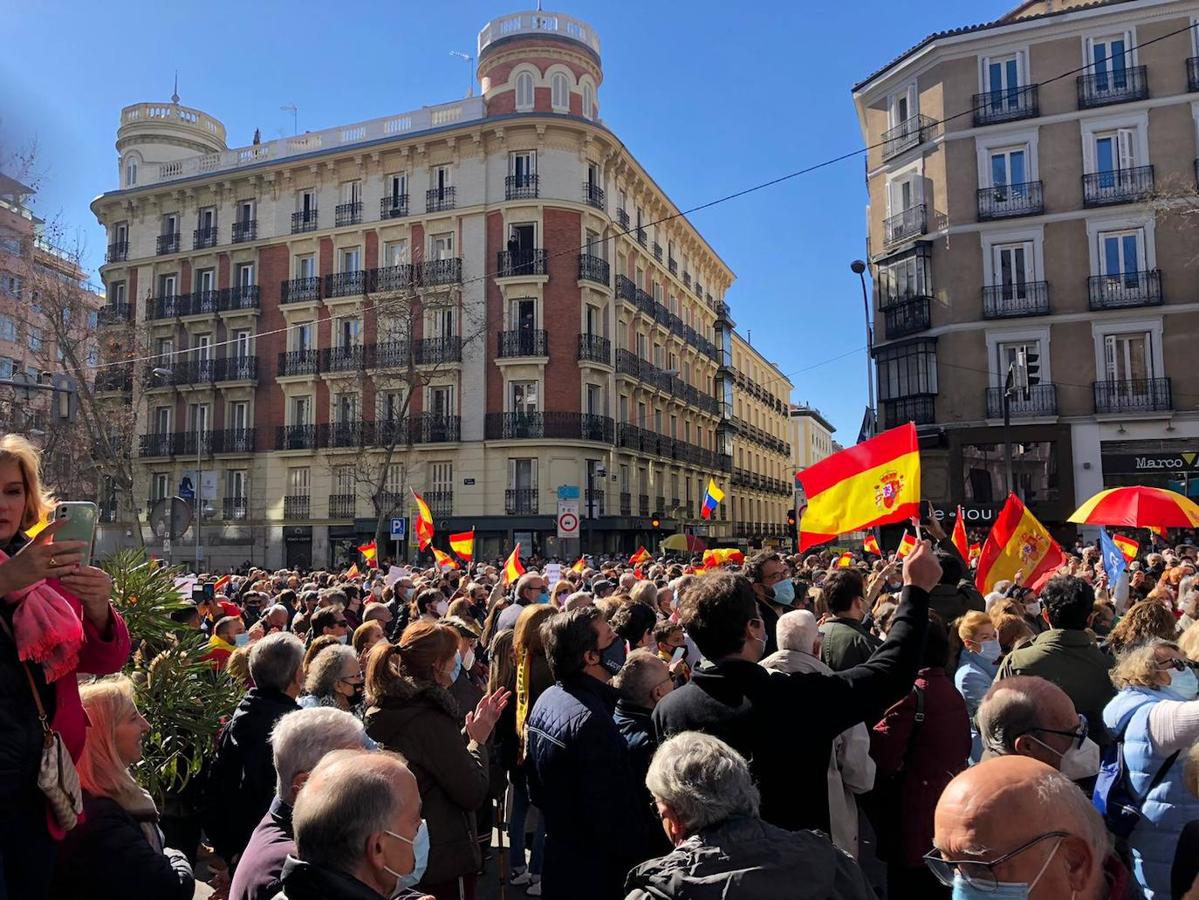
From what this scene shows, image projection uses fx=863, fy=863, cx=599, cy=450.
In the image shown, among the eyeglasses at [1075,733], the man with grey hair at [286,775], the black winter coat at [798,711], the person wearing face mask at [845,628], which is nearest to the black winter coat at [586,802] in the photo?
the black winter coat at [798,711]

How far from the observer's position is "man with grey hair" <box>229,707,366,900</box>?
2646 mm

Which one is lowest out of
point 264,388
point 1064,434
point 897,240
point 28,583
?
point 28,583

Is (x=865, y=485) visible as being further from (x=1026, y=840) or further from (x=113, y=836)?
(x=113, y=836)

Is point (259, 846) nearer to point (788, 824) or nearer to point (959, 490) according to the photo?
point (788, 824)

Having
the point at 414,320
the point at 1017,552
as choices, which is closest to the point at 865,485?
the point at 1017,552

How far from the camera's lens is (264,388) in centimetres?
3922

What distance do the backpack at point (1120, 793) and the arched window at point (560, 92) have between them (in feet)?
119

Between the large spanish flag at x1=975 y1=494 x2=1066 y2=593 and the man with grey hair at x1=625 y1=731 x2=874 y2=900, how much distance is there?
8204 mm

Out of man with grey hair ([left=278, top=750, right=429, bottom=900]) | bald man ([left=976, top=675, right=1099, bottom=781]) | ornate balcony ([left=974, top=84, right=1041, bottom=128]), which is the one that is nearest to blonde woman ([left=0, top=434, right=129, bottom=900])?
man with grey hair ([left=278, top=750, right=429, bottom=900])

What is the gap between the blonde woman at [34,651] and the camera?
232cm

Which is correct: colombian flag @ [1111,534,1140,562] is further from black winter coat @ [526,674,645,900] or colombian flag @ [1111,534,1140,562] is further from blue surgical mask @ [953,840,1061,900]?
blue surgical mask @ [953,840,1061,900]

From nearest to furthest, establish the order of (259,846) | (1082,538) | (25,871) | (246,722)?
(25,871) → (259,846) → (246,722) → (1082,538)

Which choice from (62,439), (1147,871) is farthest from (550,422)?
(1147,871)

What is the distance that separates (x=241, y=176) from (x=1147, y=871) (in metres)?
43.4
